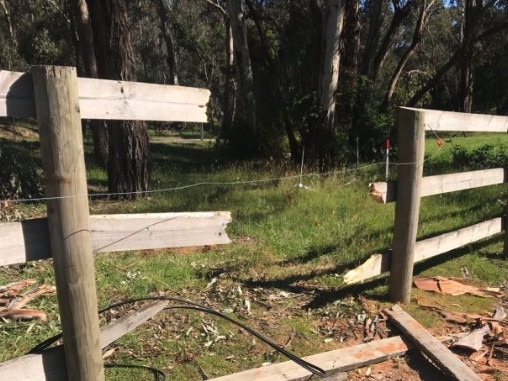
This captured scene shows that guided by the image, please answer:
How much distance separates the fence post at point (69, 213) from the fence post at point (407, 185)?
312 centimetres

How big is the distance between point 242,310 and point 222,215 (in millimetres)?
2060

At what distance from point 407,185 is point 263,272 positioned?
189 cm

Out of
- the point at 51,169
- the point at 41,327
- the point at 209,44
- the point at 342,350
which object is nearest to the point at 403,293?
the point at 342,350

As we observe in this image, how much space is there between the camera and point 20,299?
4.77 metres

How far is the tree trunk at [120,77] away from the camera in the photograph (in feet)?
29.9

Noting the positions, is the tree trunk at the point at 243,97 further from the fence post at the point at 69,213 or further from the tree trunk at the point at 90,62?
the fence post at the point at 69,213

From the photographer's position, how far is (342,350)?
4.25 metres

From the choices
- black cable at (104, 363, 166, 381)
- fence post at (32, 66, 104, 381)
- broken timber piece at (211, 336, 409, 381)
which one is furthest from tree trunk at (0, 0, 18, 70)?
fence post at (32, 66, 104, 381)

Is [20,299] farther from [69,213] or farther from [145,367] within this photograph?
[69,213]

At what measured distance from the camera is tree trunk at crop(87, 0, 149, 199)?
9102 millimetres

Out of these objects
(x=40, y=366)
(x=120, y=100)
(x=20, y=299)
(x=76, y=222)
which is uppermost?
(x=120, y=100)

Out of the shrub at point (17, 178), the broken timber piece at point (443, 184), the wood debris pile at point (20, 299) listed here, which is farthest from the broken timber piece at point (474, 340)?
the shrub at point (17, 178)

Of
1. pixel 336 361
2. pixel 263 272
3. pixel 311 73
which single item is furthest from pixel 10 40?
pixel 336 361

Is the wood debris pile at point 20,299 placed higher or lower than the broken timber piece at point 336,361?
higher
